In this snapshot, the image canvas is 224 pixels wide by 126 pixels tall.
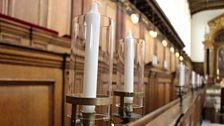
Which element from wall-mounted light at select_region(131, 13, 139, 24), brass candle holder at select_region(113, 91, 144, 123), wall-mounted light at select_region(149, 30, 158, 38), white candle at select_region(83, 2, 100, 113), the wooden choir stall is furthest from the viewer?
wall-mounted light at select_region(149, 30, 158, 38)

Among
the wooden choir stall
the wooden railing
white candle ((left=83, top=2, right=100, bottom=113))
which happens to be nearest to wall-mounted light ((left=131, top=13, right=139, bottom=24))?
the wooden choir stall

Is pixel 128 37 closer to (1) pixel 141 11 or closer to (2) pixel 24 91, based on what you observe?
(2) pixel 24 91

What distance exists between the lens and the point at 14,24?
2361 mm

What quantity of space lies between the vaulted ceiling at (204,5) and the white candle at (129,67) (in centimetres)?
1653

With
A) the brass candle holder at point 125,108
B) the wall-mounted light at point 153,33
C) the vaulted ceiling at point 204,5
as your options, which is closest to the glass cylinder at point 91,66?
the brass candle holder at point 125,108

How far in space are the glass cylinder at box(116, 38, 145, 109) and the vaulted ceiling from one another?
1644cm

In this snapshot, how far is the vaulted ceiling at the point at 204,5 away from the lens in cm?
1665

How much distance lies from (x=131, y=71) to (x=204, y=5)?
16926 mm

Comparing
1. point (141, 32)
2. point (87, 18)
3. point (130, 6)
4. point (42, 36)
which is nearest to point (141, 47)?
point (87, 18)

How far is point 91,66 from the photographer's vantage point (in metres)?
0.82

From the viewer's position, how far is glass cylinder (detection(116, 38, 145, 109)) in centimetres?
132

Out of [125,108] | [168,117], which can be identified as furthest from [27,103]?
[168,117]

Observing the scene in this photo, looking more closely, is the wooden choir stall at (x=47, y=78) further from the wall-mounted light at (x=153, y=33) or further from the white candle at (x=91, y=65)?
the wall-mounted light at (x=153, y=33)

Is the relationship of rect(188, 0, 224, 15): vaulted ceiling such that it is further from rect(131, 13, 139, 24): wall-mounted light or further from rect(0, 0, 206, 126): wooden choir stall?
rect(0, 0, 206, 126): wooden choir stall
